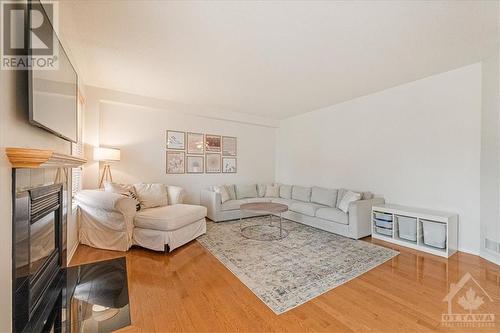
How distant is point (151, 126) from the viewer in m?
4.31

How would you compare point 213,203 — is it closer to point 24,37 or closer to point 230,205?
point 230,205

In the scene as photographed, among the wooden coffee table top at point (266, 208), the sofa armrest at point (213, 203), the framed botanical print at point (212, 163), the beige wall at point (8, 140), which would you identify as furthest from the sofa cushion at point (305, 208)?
the beige wall at point (8, 140)

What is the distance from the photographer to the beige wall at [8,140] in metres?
1.07

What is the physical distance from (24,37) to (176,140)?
3.41m

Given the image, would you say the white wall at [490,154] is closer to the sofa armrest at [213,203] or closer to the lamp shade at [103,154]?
the sofa armrest at [213,203]

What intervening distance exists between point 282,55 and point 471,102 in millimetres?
2606

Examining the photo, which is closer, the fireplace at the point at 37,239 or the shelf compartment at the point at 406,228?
the fireplace at the point at 37,239

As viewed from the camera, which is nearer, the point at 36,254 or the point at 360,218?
the point at 36,254

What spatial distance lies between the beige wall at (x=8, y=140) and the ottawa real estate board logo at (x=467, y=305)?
272cm

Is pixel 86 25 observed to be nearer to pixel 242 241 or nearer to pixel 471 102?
pixel 242 241

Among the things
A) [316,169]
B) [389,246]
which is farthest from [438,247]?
[316,169]

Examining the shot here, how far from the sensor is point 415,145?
341cm

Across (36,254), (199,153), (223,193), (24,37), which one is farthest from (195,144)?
(24,37)

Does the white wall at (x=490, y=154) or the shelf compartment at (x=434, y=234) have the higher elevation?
the white wall at (x=490, y=154)
